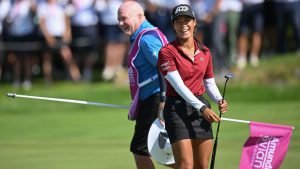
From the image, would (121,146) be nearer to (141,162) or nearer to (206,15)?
(141,162)

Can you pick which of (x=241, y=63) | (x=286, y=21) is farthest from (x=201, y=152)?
(x=286, y=21)

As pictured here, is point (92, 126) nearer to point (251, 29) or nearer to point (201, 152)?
point (251, 29)

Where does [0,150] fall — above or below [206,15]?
below

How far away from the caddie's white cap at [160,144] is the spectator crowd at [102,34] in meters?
13.0

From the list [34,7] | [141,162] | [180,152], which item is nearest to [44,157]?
[141,162]

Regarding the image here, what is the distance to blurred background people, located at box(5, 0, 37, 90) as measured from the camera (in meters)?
24.4

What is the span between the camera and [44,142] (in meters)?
16.4

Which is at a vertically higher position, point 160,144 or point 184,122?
point 184,122

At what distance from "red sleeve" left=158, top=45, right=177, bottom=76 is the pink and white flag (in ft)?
3.74

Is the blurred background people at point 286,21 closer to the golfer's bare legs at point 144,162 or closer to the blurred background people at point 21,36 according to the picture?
the blurred background people at point 21,36

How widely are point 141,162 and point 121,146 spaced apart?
17.6ft

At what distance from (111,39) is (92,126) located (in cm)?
627

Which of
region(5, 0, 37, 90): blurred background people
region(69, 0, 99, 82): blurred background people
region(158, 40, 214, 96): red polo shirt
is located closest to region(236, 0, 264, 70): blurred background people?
region(69, 0, 99, 82): blurred background people

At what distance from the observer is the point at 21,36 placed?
82.0ft
